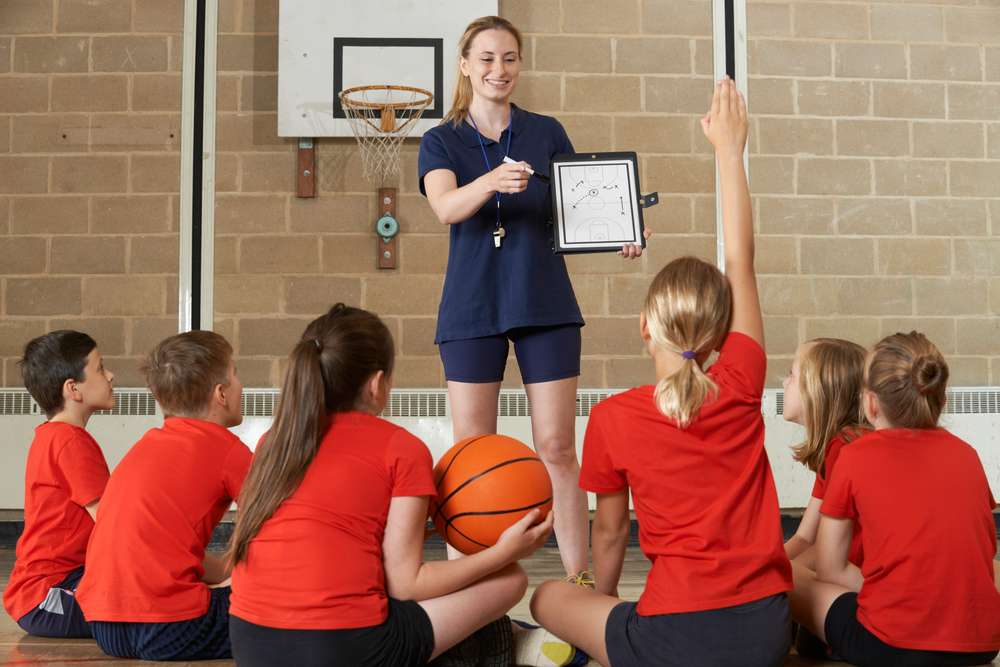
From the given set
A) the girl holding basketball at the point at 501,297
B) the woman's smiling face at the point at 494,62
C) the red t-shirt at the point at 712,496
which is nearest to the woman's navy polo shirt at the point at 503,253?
the girl holding basketball at the point at 501,297

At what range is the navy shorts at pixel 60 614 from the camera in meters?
2.42

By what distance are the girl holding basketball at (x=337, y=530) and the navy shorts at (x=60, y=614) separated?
2.56 feet

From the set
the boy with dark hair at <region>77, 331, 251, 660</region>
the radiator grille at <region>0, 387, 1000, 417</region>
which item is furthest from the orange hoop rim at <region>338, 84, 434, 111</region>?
the boy with dark hair at <region>77, 331, 251, 660</region>

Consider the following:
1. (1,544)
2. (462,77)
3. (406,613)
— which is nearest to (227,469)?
(406,613)

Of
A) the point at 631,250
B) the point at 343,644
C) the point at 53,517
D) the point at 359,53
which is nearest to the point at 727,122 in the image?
Answer: the point at 631,250

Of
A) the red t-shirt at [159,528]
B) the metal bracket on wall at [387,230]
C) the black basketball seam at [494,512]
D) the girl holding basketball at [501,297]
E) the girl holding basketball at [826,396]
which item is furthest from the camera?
the metal bracket on wall at [387,230]

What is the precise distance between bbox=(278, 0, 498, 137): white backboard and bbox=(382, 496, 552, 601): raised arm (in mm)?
2888

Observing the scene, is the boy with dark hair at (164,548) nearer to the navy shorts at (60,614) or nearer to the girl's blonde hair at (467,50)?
the navy shorts at (60,614)

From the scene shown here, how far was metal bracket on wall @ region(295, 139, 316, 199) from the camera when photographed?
4.55 meters

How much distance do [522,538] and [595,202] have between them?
42.3 inches

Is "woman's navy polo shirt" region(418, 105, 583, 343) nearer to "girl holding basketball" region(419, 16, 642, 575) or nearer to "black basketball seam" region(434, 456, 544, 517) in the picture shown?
"girl holding basketball" region(419, 16, 642, 575)

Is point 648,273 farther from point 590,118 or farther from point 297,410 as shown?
point 297,410

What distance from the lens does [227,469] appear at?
2203mm

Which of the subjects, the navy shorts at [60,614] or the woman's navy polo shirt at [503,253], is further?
the woman's navy polo shirt at [503,253]
